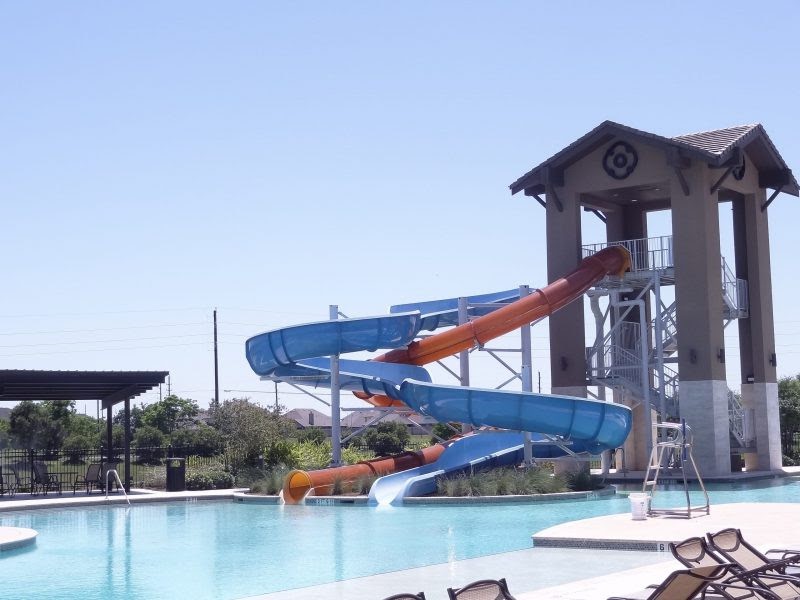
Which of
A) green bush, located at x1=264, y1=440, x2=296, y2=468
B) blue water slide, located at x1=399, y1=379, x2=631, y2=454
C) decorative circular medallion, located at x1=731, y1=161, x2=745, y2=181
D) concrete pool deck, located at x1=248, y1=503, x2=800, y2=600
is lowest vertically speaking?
concrete pool deck, located at x1=248, y1=503, x2=800, y2=600

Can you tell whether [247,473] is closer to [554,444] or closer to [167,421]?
[554,444]

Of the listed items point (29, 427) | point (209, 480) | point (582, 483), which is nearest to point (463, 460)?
point (582, 483)

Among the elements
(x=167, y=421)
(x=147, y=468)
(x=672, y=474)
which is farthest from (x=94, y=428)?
(x=672, y=474)

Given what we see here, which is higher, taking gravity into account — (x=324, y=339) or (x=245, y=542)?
(x=324, y=339)

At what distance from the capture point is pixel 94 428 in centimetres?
7412

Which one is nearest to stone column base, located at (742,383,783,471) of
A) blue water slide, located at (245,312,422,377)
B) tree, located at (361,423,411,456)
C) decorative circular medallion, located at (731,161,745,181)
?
A: decorative circular medallion, located at (731,161,745,181)

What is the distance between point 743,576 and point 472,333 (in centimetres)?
2239

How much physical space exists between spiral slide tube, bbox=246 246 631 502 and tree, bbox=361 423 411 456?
24691mm

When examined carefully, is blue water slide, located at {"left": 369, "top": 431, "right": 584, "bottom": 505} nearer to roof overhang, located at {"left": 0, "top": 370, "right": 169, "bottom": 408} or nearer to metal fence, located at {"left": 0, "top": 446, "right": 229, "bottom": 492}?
roof overhang, located at {"left": 0, "top": 370, "right": 169, "bottom": 408}

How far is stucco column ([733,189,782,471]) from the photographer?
117ft

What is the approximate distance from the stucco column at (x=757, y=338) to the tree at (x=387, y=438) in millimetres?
22332

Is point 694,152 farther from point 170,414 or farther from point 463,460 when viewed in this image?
point 170,414

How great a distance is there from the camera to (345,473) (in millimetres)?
27000

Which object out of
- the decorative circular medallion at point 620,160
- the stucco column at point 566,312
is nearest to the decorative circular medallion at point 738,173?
the decorative circular medallion at point 620,160
